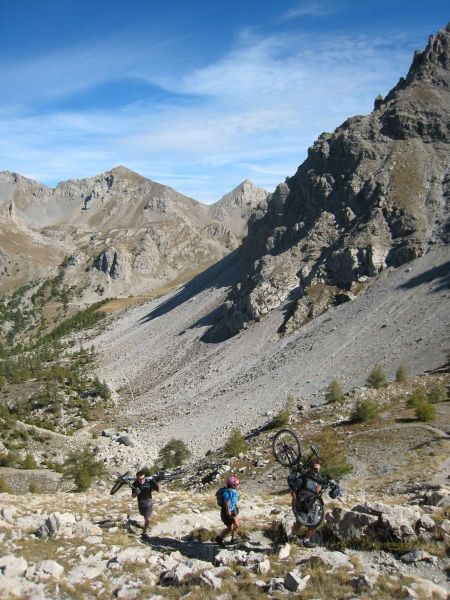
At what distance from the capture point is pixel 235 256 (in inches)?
5157

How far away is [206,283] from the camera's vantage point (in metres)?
122

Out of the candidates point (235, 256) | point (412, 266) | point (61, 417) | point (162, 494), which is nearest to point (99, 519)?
point (162, 494)

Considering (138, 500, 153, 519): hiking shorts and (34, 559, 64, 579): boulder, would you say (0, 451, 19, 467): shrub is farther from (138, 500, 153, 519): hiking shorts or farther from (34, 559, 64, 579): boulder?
(34, 559, 64, 579): boulder

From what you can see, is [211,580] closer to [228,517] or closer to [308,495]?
[228,517]

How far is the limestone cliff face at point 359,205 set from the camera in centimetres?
8144

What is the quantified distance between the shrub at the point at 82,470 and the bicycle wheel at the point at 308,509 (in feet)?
82.4

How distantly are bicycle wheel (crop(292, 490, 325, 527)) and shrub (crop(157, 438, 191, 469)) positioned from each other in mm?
32330

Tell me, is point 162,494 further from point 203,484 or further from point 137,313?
point 137,313

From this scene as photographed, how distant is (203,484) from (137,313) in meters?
104

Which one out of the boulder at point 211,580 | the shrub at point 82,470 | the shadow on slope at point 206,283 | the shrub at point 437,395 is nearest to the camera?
the boulder at point 211,580

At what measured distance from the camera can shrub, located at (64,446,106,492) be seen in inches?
A: 1396

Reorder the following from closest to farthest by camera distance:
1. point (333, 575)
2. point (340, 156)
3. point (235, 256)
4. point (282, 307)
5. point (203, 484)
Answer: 1. point (333, 575)
2. point (203, 484)
3. point (282, 307)
4. point (340, 156)
5. point (235, 256)

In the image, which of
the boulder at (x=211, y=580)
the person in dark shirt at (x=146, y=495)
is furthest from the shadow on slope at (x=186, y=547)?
the boulder at (x=211, y=580)

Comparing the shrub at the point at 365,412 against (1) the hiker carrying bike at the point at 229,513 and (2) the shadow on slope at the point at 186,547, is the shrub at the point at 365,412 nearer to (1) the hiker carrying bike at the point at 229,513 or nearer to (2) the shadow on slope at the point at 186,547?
(1) the hiker carrying bike at the point at 229,513
